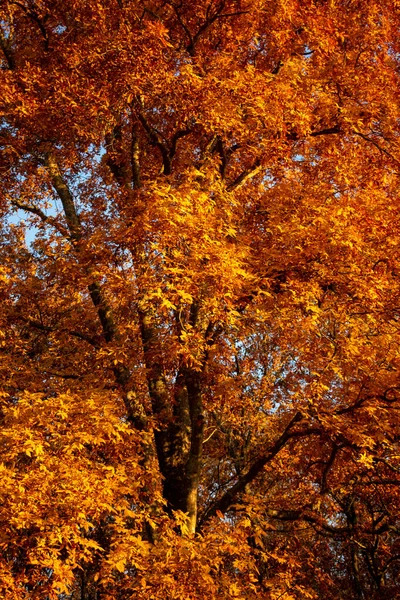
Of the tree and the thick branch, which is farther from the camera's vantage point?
the thick branch

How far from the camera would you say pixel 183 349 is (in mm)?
7113

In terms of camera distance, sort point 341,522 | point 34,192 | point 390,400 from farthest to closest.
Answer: point 341,522, point 34,192, point 390,400

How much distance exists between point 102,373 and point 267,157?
4693 mm

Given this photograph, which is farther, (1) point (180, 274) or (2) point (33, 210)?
(2) point (33, 210)

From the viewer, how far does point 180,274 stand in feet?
24.9

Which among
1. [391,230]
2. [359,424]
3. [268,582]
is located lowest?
[268,582]

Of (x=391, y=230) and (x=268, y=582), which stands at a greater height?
(x=391, y=230)

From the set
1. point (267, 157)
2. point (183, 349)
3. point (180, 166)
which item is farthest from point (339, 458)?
point (180, 166)

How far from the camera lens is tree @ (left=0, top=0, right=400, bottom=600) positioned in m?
6.34

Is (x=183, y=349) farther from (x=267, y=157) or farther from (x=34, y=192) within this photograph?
(x=34, y=192)

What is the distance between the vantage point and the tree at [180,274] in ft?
20.8

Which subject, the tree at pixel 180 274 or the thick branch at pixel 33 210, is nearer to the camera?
the tree at pixel 180 274

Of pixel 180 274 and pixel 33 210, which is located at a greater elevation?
pixel 33 210

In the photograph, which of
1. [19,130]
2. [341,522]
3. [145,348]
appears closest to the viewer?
[145,348]
